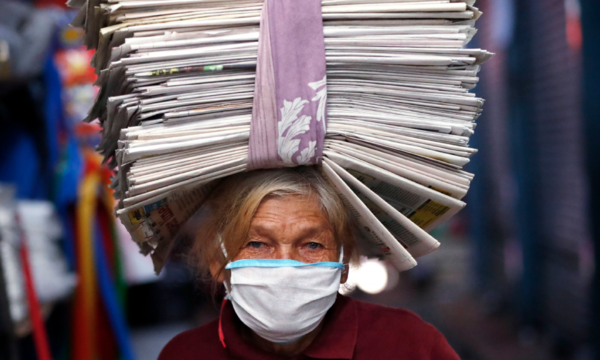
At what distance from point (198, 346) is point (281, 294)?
0.37m

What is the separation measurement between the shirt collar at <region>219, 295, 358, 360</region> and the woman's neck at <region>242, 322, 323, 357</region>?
3cm

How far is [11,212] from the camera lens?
8.86 ft

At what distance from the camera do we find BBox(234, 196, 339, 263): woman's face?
1.55 meters

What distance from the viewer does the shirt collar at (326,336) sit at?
1597mm

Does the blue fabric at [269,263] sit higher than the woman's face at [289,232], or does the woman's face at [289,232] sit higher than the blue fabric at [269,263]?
the woman's face at [289,232]

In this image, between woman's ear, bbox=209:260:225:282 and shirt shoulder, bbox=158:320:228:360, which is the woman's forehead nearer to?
woman's ear, bbox=209:260:225:282

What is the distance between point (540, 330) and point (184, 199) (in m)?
4.74

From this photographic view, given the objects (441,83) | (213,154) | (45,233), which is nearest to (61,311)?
(45,233)

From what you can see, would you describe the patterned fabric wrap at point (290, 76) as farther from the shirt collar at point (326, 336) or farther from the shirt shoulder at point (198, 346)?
the shirt shoulder at point (198, 346)

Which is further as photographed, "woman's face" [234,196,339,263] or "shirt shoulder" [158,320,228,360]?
"shirt shoulder" [158,320,228,360]

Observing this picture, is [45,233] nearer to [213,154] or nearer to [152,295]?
[213,154]

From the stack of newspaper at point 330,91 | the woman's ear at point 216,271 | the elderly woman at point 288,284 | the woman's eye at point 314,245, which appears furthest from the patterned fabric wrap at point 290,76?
the woman's ear at point 216,271

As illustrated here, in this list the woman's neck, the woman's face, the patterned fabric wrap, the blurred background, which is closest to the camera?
the patterned fabric wrap

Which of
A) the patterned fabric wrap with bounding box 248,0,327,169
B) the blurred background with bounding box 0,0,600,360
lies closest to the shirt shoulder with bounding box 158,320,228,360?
the blurred background with bounding box 0,0,600,360
